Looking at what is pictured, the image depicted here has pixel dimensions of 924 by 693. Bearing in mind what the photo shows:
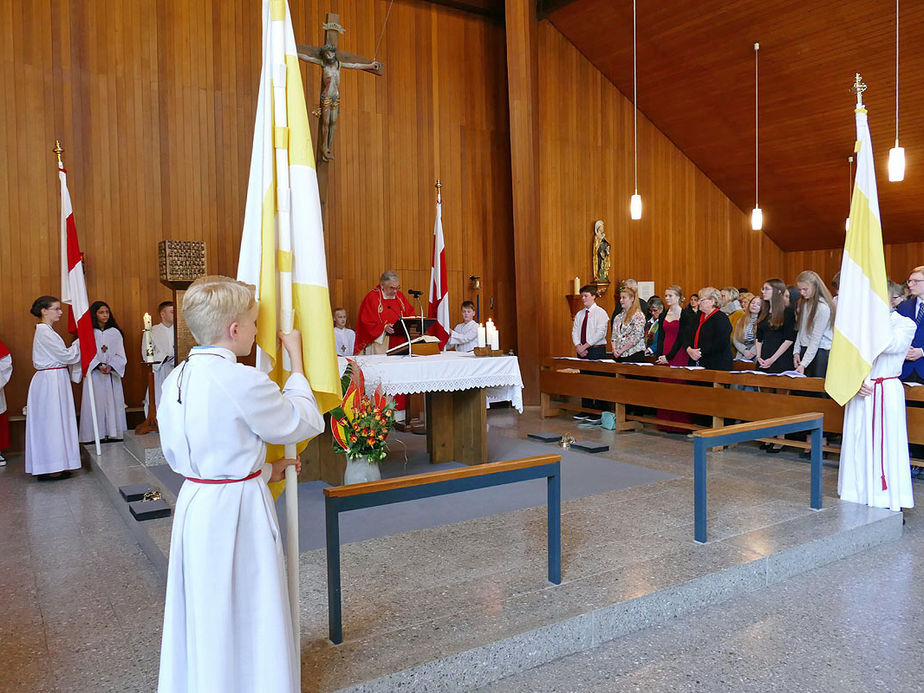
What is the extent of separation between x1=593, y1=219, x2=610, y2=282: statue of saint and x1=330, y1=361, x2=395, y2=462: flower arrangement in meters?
6.87

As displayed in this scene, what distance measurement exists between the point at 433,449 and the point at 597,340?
11.5 ft

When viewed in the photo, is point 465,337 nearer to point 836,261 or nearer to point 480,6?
point 480,6

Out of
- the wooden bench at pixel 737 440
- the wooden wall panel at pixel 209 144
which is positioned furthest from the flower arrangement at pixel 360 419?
the wooden wall panel at pixel 209 144

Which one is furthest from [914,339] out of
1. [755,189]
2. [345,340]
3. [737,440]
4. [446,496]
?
[755,189]

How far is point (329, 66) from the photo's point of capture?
720cm

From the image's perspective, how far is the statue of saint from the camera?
11.4 metres

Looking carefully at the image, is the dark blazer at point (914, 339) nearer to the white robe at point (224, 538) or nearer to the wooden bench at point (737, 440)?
the wooden bench at point (737, 440)

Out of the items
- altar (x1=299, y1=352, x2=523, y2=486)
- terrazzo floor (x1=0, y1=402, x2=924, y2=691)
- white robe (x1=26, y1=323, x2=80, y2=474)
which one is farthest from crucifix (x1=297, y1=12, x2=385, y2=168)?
terrazzo floor (x1=0, y1=402, x2=924, y2=691)

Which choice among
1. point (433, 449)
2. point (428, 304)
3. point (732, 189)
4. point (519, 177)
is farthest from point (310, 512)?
point (732, 189)

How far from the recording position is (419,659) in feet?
8.87

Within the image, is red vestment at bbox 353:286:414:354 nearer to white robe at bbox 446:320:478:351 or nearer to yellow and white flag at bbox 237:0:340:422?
white robe at bbox 446:320:478:351

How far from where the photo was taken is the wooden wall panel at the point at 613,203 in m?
11.1

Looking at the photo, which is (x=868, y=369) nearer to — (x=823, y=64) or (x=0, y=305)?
(x=823, y=64)

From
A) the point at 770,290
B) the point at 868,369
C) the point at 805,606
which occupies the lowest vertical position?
the point at 805,606
